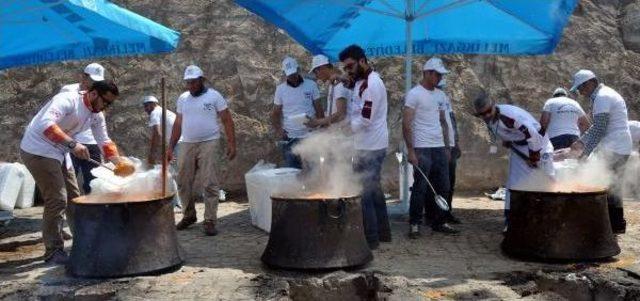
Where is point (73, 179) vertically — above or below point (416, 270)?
above

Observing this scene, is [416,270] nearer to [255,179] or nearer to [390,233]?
[390,233]

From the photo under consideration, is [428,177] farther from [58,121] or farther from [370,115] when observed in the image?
[58,121]

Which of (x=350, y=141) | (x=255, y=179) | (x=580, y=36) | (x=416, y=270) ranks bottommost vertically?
(x=416, y=270)

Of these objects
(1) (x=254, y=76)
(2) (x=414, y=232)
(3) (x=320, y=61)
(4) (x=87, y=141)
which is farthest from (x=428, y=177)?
(1) (x=254, y=76)

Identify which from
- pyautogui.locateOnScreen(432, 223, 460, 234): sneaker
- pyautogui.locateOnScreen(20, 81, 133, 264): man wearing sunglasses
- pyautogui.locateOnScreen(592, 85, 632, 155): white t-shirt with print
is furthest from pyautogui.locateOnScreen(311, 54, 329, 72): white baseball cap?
pyautogui.locateOnScreen(592, 85, 632, 155): white t-shirt with print

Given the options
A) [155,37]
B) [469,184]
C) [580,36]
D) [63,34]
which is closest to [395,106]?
[469,184]

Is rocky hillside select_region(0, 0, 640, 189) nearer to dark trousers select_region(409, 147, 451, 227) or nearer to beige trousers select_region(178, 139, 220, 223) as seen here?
beige trousers select_region(178, 139, 220, 223)

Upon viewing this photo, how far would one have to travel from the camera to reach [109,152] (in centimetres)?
573

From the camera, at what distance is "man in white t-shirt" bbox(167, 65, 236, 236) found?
6625 millimetres

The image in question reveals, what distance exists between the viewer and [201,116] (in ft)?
21.8

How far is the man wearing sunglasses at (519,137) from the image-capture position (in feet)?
18.6

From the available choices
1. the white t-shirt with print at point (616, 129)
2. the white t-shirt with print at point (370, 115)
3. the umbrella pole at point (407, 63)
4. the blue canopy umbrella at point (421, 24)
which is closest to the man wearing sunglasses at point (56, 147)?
the blue canopy umbrella at point (421, 24)

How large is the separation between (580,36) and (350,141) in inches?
278

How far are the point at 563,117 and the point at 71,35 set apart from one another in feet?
19.0
